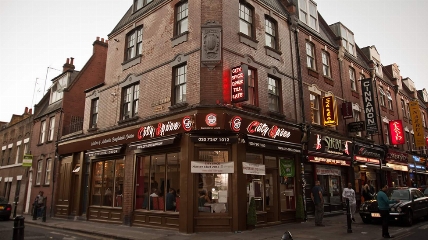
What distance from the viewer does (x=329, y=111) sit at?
17766 millimetres

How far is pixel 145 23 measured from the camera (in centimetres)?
1658

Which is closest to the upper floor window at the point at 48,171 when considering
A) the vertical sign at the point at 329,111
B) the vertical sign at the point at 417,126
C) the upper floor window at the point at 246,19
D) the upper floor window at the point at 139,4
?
the upper floor window at the point at 139,4

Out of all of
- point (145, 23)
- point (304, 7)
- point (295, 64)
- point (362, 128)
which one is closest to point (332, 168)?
point (362, 128)

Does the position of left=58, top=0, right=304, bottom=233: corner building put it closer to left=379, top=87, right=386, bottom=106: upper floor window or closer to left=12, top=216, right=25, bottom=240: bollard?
left=12, top=216, right=25, bottom=240: bollard

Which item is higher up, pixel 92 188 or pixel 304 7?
pixel 304 7

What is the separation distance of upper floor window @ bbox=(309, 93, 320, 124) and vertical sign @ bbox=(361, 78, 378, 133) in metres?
5.53

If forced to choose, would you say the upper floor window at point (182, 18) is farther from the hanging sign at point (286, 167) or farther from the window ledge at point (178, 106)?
the hanging sign at point (286, 167)

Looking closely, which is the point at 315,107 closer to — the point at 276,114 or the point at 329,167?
the point at 329,167

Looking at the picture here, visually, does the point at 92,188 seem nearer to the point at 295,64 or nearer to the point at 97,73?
the point at 97,73

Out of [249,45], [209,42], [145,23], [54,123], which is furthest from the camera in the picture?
[54,123]

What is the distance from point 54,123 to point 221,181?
16251mm

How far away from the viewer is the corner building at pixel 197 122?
11961mm

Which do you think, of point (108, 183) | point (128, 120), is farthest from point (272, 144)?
point (108, 183)

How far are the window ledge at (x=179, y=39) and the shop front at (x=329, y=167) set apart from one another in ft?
28.5
